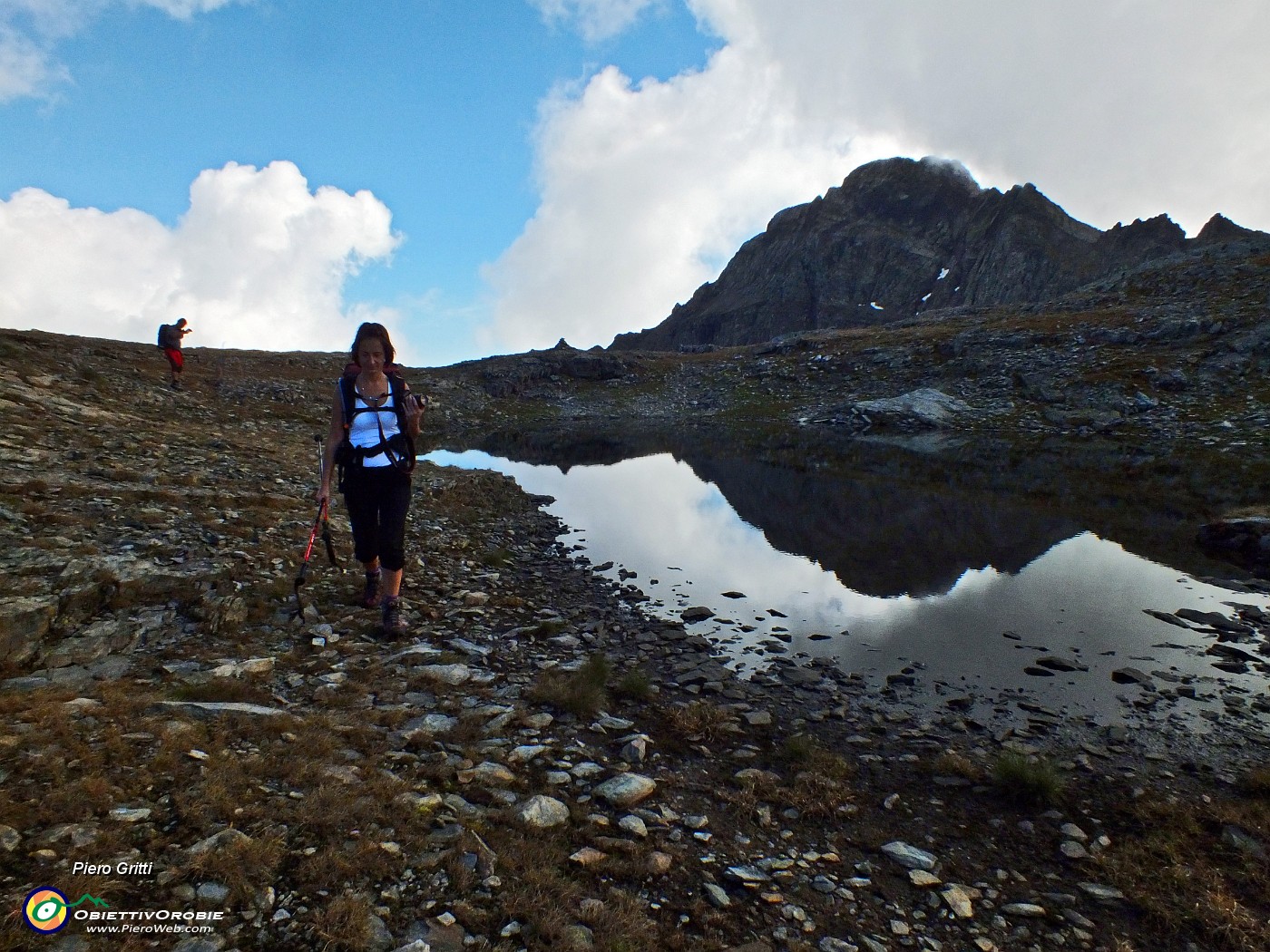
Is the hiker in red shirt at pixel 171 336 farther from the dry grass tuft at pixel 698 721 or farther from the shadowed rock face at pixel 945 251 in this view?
the shadowed rock face at pixel 945 251

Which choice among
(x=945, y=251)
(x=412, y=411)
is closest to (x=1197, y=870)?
(x=412, y=411)

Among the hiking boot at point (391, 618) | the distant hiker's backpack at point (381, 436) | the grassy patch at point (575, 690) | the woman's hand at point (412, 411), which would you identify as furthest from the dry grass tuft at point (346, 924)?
the woman's hand at point (412, 411)

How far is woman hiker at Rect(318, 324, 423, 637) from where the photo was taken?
751cm

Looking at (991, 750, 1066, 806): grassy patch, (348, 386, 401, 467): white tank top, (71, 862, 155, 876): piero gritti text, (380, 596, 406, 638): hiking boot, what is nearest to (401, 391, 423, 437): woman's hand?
(348, 386, 401, 467): white tank top

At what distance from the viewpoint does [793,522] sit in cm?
2084

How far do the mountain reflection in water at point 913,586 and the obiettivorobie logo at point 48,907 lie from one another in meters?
8.22

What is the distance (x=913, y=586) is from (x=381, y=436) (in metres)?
12.1

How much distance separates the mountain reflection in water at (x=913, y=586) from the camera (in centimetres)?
1001

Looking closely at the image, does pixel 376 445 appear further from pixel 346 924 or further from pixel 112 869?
pixel 346 924

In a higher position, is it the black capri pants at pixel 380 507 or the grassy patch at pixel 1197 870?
the black capri pants at pixel 380 507

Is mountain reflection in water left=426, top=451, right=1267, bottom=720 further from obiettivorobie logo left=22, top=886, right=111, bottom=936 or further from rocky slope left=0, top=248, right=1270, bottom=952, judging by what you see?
obiettivorobie logo left=22, top=886, right=111, bottom=936

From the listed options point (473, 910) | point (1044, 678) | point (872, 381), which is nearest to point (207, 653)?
point (473, 910)

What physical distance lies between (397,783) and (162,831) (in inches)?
58.7

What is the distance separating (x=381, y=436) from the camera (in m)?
7.53
